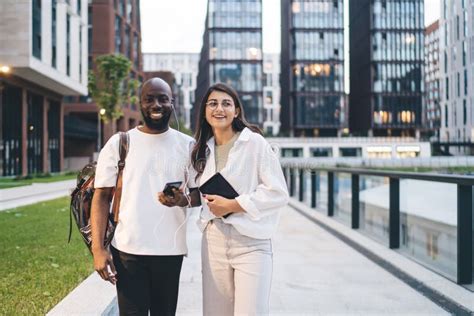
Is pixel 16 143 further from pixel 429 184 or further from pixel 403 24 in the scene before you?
pixel 403 24

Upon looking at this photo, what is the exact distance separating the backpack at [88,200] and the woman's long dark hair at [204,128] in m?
0.40

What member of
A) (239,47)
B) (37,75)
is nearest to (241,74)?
(239,47)

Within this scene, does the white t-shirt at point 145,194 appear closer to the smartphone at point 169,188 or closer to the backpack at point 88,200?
the backpack at point 88,200

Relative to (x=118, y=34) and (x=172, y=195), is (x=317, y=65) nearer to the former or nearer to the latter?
(x=118, y=34)

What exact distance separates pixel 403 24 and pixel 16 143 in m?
68.5

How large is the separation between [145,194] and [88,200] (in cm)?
39

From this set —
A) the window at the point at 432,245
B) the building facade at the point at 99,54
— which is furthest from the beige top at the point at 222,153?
the building facade at the point at 99,54

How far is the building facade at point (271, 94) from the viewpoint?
132 m

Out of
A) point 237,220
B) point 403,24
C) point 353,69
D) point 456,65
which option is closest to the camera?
point 237,220

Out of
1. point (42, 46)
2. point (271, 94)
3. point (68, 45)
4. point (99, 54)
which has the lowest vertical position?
point (42, 46)

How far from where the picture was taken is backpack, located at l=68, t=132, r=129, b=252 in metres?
2.80

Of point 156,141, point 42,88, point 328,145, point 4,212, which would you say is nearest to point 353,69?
point 328,145

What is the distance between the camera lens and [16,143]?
36.0 metres

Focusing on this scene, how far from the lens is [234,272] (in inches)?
108
